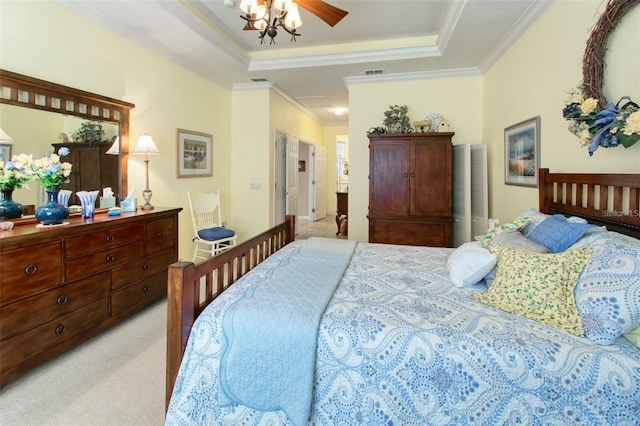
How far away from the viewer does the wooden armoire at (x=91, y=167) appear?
262cm

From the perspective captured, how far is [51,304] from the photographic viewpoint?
6.81 ft

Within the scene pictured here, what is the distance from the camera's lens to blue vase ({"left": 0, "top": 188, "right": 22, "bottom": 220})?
210 cm

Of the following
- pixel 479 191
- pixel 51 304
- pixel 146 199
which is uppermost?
pixel 479 191

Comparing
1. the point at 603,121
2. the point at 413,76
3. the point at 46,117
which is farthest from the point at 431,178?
the point at 46,117

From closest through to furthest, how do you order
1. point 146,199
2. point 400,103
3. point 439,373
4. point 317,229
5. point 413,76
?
point 439,373 < point 146,199 < point 413,76 < point 400,103 < point 317,229

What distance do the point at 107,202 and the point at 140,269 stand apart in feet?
2.27

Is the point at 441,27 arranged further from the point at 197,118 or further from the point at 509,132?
the point at 197,118

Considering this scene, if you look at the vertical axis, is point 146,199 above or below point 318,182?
below

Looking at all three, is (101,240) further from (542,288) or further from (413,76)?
(413,76)

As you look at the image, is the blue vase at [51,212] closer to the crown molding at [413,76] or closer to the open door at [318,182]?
the crown molding at [413,76]

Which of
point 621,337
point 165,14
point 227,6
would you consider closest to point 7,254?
point 165,14

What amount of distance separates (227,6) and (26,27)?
1540 millimetres

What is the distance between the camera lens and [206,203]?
14.5 ft

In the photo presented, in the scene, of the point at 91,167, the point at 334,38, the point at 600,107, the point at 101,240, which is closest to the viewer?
the point at 600,107
